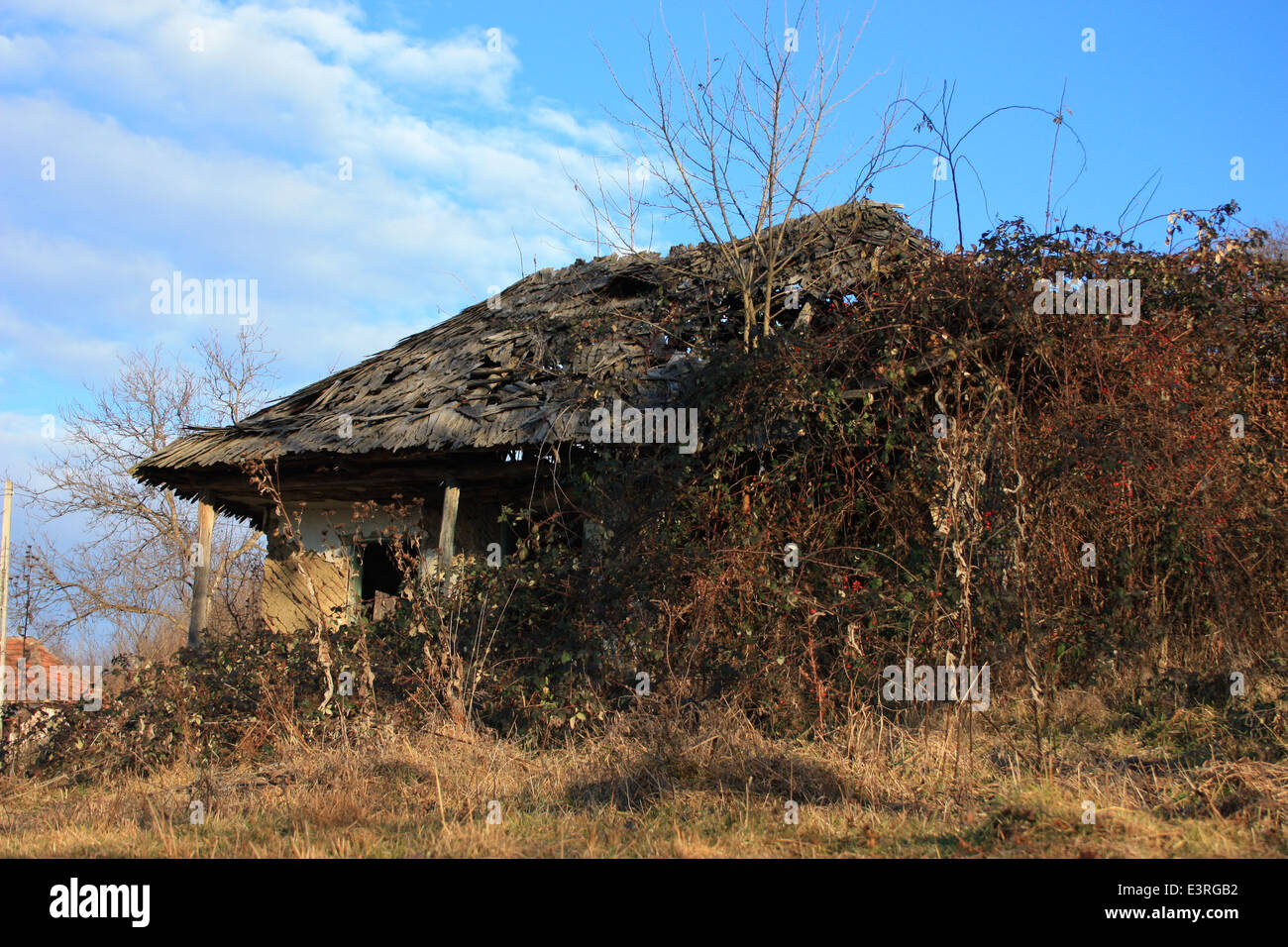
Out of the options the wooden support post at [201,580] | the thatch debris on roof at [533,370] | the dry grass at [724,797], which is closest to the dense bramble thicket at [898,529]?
the dry grass at [724,797]

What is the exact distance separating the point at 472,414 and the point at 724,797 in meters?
4.79

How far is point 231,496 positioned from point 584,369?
181 inches

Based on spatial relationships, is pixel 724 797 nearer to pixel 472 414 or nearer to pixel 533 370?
pixel 472 414

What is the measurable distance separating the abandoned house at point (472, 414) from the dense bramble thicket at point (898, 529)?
930 millimetres

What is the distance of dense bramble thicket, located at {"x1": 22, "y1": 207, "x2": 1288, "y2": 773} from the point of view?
6117mm

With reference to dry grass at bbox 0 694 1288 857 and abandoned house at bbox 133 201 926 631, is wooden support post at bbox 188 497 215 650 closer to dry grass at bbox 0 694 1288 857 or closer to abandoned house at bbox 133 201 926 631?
abandoned house at bbox 133 201 926 631

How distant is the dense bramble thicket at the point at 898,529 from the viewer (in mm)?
6117

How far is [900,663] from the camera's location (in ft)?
19.9

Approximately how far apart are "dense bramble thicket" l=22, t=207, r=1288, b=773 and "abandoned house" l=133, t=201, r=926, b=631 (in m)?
0.93

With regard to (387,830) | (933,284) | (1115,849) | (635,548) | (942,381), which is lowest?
(387,830)

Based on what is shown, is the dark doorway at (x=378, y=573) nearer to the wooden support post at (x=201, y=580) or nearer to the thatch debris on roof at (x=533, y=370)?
the thatch debris on roof at (x=533, y=370)

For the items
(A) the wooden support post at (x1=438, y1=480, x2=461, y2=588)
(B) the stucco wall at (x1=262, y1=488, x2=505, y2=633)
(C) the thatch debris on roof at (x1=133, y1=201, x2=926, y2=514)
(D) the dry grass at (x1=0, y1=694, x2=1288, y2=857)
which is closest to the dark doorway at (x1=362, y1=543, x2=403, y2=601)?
(B) the stucco wall at (x1=262, y1=488, x2=505, y2=633)

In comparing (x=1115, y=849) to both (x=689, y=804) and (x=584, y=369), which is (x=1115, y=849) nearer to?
(x=689, y=804)

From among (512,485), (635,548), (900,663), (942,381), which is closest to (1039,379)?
(942,381)
